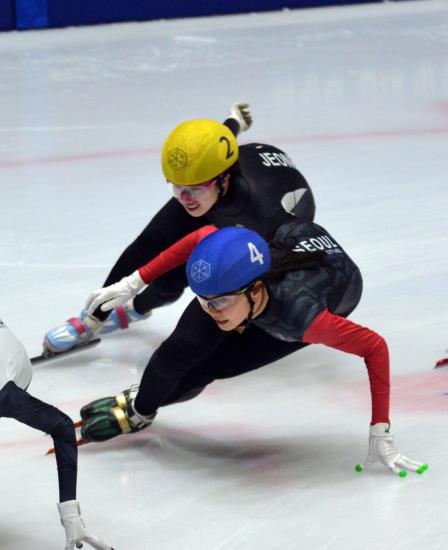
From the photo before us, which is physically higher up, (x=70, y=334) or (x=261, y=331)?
(x=261, y=331)

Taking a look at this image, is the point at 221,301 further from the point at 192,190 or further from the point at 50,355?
the point at 50,355

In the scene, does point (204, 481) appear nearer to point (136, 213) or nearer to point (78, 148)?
point (136, 213)

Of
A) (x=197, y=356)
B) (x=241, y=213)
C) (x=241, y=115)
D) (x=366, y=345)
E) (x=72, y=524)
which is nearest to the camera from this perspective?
(x=72, y=524)

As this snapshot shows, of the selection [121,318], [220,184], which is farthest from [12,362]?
[121,318]

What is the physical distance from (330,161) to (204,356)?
10.2ft

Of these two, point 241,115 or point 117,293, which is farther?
point 241,115

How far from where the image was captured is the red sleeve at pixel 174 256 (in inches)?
137

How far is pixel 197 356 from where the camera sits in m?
3.10

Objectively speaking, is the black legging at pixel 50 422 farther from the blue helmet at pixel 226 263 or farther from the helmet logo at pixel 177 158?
the helmet logo at pixel 177 158

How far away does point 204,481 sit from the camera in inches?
119

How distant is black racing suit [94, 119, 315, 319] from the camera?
11.7ft

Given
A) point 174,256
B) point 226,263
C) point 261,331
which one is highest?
point 226,263

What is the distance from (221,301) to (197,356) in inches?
11.7

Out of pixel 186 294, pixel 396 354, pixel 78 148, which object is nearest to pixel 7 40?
pixel 78 148
